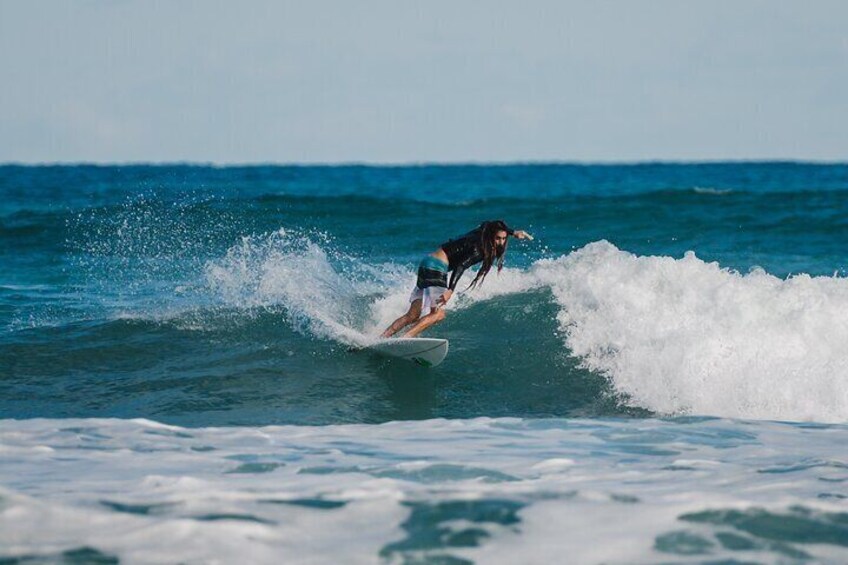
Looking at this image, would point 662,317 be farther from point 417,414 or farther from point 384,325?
point 417,414

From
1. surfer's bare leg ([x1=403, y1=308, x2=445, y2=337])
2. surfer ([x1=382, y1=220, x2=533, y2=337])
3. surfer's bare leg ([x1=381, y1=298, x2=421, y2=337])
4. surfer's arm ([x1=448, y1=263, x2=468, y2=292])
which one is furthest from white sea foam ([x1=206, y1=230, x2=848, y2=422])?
surfer's arm ([x1=448, y1=263, x2=468, y2=292])

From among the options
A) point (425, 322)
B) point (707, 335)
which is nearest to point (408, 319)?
point (425, 322)

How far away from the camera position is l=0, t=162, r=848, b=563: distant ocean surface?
16.2 feet

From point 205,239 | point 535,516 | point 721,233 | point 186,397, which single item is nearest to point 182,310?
point 186,397

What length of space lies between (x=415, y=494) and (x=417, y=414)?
302 centimetres

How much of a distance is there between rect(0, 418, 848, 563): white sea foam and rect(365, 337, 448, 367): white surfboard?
237 centimetres

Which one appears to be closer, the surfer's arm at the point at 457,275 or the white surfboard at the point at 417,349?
the white surfboard at the point at 417,349

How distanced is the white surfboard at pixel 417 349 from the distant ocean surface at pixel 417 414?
→ 122 millimetres

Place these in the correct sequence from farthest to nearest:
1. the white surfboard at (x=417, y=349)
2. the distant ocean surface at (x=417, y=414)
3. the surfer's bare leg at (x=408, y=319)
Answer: the surfer's bare leg at (x=408, y=319) < the white surfboard at (x=417, y=349) < the distant ocean surface at (x=417, y=414)

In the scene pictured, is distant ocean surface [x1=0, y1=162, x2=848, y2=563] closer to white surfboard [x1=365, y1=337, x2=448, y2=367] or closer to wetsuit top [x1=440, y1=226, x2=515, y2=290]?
white surfboard [x1=365, y1=337, x2=448, y2=367]

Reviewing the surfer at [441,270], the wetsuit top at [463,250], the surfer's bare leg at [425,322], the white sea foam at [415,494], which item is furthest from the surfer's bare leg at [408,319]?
the white sea foam at [415,494]

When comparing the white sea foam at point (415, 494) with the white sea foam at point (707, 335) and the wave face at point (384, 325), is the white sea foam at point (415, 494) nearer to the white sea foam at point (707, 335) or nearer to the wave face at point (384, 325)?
the wave face at point (384, 325)

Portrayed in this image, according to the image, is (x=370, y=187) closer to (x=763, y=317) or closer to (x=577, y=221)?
(x=577, y=221)

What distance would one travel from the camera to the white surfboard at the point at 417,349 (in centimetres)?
989
